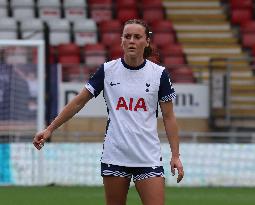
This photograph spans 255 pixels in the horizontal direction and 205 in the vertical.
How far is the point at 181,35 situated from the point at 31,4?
373cm

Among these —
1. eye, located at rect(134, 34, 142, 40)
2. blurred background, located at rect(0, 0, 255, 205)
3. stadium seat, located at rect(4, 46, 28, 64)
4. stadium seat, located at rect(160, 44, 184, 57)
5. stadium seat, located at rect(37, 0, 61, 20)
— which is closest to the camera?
eye, located at rect(134, 34, 142, 40)

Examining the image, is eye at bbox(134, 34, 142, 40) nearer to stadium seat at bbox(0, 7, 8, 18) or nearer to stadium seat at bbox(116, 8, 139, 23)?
stadium seat at bbox(0, 7, 8, 18)

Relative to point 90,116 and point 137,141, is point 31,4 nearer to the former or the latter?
point 90,116

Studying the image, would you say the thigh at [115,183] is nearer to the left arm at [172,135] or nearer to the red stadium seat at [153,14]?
the left arm at [172,135]

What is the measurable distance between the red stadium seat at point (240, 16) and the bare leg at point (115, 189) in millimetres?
17682

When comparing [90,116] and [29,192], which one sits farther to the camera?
[90,116]

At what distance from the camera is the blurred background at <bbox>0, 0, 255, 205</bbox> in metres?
16.1

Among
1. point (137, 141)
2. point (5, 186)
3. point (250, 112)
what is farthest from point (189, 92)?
point (137, 141)

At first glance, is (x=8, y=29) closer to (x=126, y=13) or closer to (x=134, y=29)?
(x=126, y=13)

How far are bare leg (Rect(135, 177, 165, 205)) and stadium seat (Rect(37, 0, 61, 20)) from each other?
16627 mm

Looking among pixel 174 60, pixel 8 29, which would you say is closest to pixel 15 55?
pixel 8 29

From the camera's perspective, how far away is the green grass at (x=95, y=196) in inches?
523

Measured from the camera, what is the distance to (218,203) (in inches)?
526

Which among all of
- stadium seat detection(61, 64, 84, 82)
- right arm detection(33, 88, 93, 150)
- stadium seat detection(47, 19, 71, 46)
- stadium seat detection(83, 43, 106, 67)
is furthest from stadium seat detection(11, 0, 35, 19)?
right arm detection(33, 88, 93, 150)
